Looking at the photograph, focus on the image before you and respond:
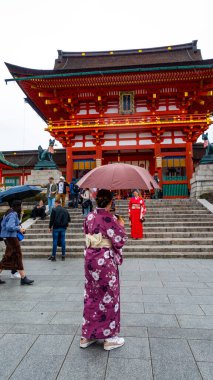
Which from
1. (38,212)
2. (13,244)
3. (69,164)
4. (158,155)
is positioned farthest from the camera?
(69,164)

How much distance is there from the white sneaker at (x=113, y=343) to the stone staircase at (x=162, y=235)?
5254 mm

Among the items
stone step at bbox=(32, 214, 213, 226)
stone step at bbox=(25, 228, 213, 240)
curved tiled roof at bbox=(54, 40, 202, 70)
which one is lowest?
stone step at bbox=(25, 228, 213, 240)

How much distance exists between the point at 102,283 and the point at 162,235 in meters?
7.02

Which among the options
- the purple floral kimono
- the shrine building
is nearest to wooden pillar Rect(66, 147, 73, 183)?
the shrine building

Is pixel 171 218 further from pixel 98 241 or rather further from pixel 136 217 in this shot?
pixel 98 241

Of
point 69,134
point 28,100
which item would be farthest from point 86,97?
point 28,100

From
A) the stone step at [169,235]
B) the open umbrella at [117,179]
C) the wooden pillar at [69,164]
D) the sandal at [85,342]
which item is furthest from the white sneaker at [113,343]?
the wooden pillar at [69,164]

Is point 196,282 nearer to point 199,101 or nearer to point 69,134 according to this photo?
point 69,134

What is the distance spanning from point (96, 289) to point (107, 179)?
54.4 inches

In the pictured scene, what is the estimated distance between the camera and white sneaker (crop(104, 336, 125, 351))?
2.99m

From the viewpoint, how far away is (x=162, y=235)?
9758 millimetres

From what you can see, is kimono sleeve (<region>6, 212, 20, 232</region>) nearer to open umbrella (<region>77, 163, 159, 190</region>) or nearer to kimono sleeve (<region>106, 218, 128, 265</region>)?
open umbrella (<region>77, 163, 159, 190</region>)

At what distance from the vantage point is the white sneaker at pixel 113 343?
2990 mm

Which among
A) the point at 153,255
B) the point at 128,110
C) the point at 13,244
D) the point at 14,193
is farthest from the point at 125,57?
the point at 13,244
